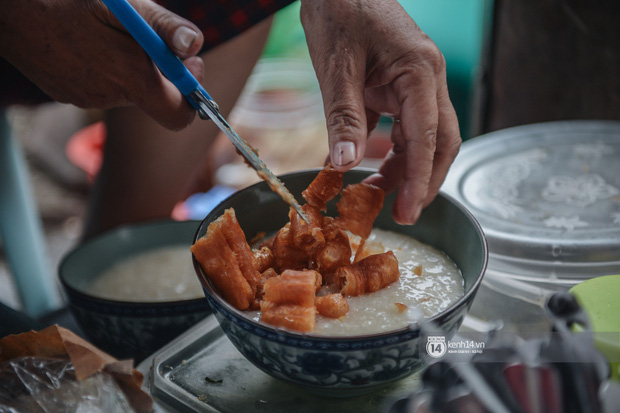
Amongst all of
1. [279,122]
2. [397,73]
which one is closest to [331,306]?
[397,73]

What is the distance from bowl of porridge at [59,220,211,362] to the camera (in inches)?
47.9

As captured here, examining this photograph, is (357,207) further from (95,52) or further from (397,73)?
(95,52)

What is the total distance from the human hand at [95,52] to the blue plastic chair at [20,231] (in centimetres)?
78

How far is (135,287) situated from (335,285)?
30.8 inches

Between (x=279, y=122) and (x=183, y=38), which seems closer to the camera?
(x=183, y=38)

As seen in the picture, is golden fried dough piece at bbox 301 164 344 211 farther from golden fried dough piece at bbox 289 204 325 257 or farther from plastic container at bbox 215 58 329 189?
plastic container at bbox 215 58 329 189

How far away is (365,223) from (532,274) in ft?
1.47

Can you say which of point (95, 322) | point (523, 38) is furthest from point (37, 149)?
point (523, 38)

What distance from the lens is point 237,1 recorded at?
1.67 metres

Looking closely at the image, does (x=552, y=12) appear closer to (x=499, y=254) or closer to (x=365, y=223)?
(x=499, y=254)

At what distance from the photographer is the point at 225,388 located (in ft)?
3.17

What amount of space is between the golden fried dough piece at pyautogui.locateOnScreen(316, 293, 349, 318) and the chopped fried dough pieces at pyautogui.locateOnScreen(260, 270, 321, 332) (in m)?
0.02

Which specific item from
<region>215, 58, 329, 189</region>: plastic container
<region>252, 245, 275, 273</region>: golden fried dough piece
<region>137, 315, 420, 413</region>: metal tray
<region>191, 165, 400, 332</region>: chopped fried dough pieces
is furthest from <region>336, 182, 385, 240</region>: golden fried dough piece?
<region>215, 58, 329, 189</region>: plastic container

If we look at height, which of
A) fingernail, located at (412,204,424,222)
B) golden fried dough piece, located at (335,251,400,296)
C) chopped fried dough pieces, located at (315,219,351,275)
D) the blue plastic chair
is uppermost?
chopped fried dough pieces, located at (315,219,351,275)
